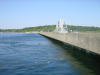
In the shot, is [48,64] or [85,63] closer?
[48,64]

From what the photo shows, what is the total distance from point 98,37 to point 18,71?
5.80 m

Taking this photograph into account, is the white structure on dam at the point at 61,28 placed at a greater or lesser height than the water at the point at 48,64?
greater

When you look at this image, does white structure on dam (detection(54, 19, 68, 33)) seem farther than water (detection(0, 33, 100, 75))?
Yes

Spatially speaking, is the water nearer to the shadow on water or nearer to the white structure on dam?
the shadow on water

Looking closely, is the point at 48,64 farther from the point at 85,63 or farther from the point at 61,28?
the point at 61,28

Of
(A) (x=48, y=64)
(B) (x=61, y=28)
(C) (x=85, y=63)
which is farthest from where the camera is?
(B) (x=61, y=28)

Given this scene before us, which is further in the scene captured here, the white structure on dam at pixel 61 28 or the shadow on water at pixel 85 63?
the white structure on dam at pixel 61 28

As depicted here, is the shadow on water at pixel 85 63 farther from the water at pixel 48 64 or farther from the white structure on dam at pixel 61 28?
the white structure on dam at pixel 61 28

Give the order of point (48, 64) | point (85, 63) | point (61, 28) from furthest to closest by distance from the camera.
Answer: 1. point (61, 28)
2. point (85, 63)
3. point (48, 64)

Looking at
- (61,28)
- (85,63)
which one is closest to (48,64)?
(85,63)

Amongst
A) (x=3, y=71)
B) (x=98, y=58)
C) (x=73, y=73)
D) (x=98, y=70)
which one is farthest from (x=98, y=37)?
(x=3, y=71)

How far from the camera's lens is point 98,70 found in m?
8.60

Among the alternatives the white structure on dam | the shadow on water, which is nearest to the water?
the shadow on water

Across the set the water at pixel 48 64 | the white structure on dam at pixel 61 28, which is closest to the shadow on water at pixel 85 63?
the water at pixel 48 64
